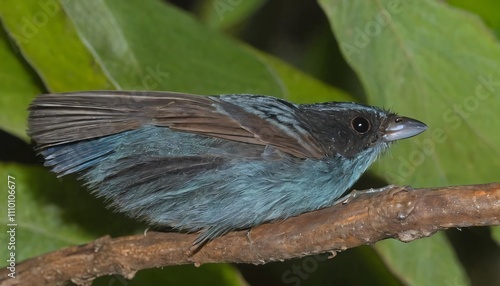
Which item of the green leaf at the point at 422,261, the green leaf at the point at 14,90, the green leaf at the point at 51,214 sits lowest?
the green leaf at the point at 51,214

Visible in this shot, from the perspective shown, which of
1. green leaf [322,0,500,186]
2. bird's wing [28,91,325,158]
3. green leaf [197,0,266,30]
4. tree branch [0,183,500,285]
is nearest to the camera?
tree branch [0,183,500,285]

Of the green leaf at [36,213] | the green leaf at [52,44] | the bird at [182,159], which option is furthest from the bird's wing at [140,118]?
the green leaf at [36,213]

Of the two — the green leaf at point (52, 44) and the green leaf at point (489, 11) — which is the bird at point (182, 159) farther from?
the green leaf at point (489, 11)

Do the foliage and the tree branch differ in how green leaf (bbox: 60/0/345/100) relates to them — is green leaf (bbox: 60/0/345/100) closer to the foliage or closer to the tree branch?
the foliage

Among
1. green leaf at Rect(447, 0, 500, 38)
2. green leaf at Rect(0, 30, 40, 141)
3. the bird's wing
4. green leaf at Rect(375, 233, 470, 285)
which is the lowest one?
green leaf at Rect(375, 233, 470, 285)

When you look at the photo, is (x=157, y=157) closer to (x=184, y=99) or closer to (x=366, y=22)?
(x=184, y=99)

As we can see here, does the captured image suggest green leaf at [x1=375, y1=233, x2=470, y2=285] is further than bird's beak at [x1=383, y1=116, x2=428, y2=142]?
Yes

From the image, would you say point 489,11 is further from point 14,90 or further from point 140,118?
point 14,90

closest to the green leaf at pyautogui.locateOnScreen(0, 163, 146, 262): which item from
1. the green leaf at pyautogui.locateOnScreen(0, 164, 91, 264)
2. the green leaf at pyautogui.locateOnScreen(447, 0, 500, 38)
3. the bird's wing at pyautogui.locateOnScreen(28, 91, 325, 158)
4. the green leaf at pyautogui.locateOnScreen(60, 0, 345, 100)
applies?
the green leaf at pyautogui.locateOnScreen(0, 164, 91, 264)
